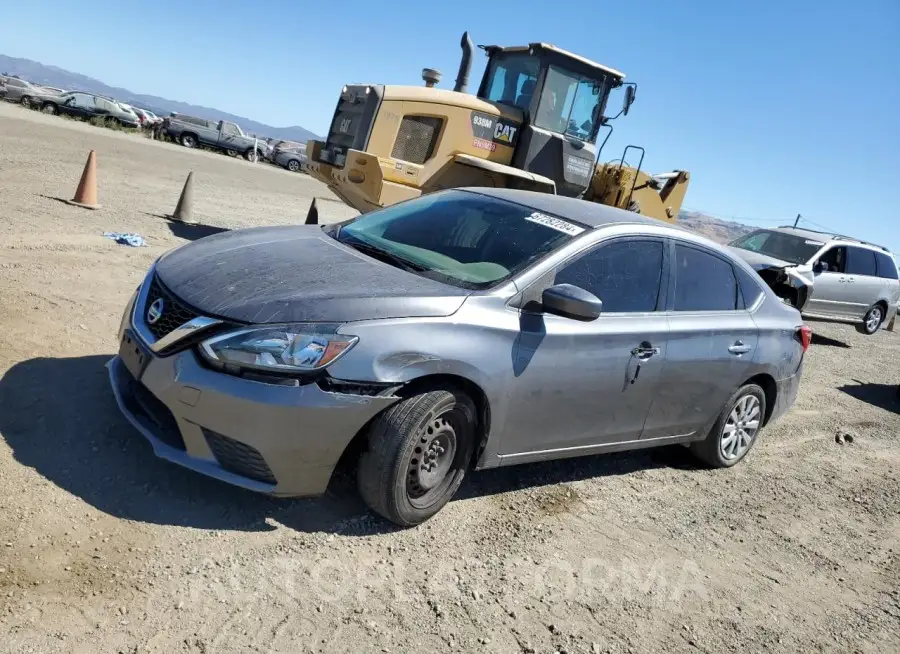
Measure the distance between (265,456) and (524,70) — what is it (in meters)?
9.89

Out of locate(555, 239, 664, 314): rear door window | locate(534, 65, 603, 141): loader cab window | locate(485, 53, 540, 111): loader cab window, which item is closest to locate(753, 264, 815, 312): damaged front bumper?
locate(534, 65, 603, 141): loader cab window

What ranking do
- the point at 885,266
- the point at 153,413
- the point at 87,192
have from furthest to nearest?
1. the point at 885,266
2. the point at 87,192
3. the point at 153,413

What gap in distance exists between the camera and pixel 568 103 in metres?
11.8

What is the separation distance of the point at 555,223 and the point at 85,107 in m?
39.8

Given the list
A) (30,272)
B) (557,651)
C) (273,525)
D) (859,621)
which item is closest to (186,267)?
(273,525)

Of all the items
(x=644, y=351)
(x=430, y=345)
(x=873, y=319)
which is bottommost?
(x=430, y=345)

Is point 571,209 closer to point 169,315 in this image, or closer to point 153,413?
point 169,315

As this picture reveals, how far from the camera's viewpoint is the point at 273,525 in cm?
359

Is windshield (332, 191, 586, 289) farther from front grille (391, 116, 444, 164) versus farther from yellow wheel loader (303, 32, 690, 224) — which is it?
front grille (391, 116, 444, 164)

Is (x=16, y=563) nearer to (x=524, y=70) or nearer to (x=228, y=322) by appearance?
(x=228, y=322)

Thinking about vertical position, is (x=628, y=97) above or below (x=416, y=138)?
above

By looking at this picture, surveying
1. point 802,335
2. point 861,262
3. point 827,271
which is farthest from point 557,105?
point 861,262

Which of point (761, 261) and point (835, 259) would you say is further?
point (835, 259)

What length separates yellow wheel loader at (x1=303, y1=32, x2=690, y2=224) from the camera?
10672mm
